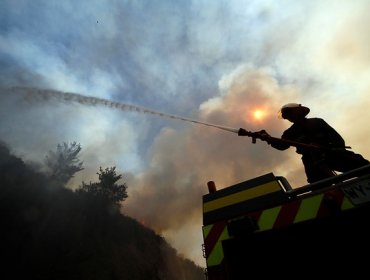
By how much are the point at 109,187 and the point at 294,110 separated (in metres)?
61.2

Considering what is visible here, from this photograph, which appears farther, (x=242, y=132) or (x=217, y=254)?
(x=242, y=132)

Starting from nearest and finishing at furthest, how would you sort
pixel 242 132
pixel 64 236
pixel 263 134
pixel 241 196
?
Answer: pixel 241 196
pixel 263 134
pixel 242 132
pixel 64 236

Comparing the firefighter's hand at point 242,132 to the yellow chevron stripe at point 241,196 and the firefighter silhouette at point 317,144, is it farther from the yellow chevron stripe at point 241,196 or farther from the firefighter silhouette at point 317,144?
the yellow chevron stripe at point 241,196

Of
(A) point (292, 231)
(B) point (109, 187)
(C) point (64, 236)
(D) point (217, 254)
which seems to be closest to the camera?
(A) point (292, 231)

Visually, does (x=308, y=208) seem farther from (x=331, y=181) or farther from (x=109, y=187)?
(x=109, y=187)

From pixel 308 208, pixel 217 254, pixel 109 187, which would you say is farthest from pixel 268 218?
pixel 109 187

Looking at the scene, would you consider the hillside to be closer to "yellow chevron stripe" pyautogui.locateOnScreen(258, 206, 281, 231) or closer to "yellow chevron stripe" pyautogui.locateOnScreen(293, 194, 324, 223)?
"yellow chevron stripe" pyautogui.locateOnScreen(258, 206, 281, 231)

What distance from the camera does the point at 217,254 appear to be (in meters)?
2.65

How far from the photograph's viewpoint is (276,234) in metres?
2.03

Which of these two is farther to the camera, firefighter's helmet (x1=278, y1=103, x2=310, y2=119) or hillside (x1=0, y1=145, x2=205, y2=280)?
hillside (x1=0, y1=145, x2=205, y2=280)

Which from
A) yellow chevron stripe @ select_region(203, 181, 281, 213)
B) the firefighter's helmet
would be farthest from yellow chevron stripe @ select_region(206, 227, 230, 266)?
the firefighter's helmet

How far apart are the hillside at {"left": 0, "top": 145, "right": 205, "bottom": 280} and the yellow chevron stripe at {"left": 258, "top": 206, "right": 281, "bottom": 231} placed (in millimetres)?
36825

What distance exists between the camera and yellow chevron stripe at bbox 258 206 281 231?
96.1 inches

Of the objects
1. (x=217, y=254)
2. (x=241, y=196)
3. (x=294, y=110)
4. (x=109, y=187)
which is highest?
(x=109, y=187)
